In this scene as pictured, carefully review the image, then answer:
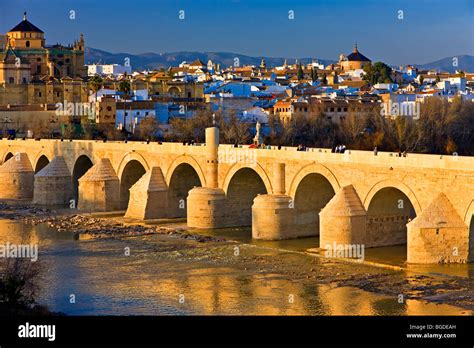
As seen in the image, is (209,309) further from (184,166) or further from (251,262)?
(184,166)

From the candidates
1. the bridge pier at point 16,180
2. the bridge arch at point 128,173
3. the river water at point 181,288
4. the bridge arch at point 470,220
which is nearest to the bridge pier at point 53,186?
the bridge pier at point 16,180

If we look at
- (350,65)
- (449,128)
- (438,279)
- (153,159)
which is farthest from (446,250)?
(350,65)

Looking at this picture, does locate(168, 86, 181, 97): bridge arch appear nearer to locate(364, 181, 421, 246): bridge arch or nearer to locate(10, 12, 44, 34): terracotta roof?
locate(10, 12, 44, 34): terracotta roof

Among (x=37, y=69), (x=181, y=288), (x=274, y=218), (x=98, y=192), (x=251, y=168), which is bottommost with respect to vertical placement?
(x=181, y=288)

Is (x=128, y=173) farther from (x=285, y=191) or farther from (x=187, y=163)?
(x=285, y=191)

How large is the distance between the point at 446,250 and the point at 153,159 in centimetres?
1736

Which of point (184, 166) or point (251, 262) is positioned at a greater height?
point (184, 166)

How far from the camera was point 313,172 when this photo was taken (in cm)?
2933

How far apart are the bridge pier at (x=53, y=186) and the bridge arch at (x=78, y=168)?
1.08 feet

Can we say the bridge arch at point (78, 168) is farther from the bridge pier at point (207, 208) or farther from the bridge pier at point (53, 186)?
the bridge pier at point (207, 208)

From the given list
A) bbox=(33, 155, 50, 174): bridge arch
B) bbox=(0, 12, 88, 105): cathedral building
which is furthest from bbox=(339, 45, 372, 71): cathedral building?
bbox=(33, 155, 50, 174): bridge arch

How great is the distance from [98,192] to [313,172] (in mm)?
12999

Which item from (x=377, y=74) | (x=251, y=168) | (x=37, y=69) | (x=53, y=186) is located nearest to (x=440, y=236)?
(x=251, y=168)
